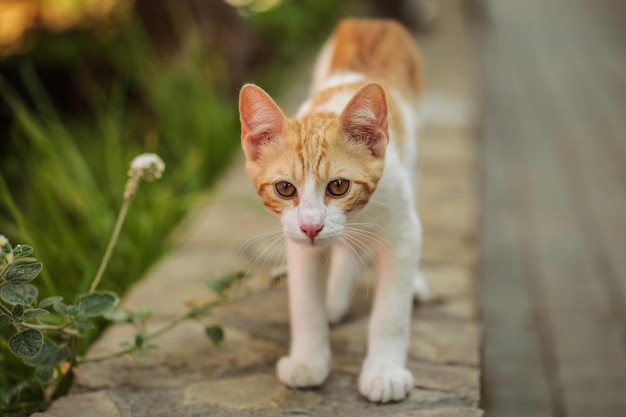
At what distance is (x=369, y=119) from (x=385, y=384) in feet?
2.24

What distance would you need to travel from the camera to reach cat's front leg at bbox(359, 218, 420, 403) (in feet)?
6.22

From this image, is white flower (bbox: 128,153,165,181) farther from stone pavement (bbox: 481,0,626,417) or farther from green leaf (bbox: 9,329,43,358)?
stone pavement (bbox: 481,0,626,417)

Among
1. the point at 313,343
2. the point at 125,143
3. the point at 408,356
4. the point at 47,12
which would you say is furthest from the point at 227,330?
the point at 47,12

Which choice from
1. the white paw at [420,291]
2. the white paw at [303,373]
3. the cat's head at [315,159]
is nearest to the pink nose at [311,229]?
the cat's head at [315,159]

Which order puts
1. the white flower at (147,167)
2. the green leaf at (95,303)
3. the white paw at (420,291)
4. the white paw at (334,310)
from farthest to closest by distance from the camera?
1. the white paw at (420,291)
2. the white paw at (334,310)
3. the white flower at (147,167)
4. the green leaf at (95,303)

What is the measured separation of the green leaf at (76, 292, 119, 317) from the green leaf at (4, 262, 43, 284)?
236 millimetres

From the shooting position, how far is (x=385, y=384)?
1.89 metres

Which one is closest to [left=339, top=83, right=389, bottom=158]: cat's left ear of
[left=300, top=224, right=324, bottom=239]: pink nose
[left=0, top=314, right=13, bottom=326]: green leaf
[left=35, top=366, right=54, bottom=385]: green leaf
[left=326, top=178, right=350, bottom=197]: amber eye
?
[left=326, top=178, right=350, bottom=197]: amber eye

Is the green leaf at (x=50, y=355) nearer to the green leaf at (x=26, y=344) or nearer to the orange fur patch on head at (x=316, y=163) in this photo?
the green leaf at (x=26, y=344)

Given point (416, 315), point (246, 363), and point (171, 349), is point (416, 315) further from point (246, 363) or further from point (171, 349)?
point (171, 349)

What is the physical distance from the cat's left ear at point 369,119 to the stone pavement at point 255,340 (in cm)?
67

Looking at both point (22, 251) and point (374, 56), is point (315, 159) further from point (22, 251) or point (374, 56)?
point (374, 56)

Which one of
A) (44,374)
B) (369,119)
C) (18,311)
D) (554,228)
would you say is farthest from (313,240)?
(554,228)

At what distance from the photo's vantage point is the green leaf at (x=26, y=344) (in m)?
1.67
